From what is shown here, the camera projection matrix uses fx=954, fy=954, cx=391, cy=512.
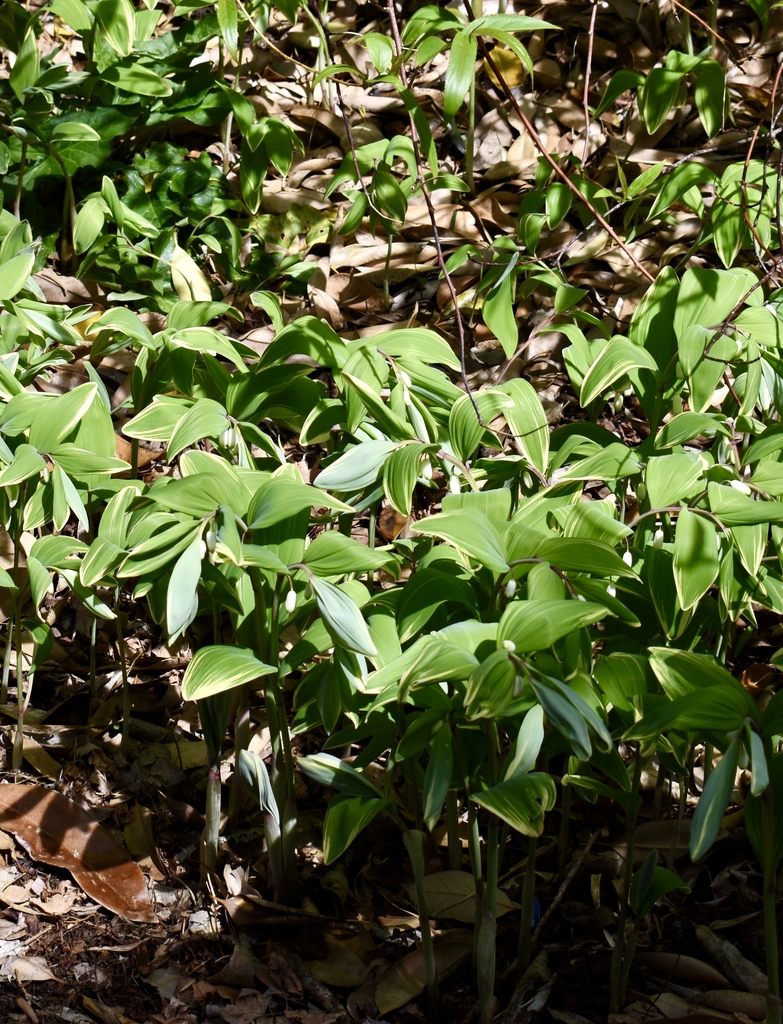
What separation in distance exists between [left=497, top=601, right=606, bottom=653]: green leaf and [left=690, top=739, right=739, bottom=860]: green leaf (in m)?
0.19

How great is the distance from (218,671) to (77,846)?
2.30 ft

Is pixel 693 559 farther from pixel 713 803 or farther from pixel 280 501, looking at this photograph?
pixel 280 501

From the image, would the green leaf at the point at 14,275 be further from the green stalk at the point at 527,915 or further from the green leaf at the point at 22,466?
the green stalk at the point at 527,915

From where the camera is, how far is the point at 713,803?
0.94 meters

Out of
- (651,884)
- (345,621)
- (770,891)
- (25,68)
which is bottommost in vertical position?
(651,884)

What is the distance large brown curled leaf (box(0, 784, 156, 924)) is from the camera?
1.61 meters

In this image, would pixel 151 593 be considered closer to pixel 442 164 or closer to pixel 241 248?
pixel 241 248

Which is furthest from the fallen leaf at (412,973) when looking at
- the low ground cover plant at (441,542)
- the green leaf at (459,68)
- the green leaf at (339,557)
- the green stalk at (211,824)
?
the green leaf at (459,68)

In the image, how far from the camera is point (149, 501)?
1.33 meters

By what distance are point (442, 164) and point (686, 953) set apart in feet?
7.35

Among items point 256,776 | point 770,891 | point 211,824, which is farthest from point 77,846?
point 770,891

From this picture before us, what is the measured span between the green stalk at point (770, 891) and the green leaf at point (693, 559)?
20 cm

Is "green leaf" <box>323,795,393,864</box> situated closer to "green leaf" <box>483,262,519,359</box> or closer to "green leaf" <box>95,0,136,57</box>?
"green leaf" <box>483,262,519,359</box>

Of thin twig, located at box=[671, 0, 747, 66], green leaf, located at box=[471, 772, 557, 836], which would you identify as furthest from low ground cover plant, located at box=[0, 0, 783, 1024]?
thin twig, located at box=[671, 0, 747, 66]
